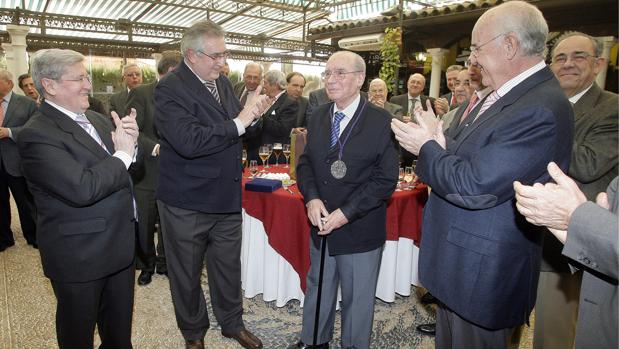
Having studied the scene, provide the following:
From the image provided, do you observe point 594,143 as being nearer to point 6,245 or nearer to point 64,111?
point 64,111

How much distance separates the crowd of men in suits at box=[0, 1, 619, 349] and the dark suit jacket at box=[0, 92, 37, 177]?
9.34 ft

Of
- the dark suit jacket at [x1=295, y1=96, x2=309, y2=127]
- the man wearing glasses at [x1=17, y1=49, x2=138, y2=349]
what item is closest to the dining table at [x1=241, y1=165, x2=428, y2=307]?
the man wearing glasses at [x1=17, y1=49, x2=138, y2=349]

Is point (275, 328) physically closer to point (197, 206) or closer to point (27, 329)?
point (197, 206)

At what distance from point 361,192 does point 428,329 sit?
1.38 m

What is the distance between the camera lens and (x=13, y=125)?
4.05m

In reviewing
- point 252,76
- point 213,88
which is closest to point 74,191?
point 213,88

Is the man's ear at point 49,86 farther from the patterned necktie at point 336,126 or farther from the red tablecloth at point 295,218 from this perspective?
the red tablecloth at point 295,218

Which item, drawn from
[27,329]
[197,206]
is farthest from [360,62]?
[27,329]

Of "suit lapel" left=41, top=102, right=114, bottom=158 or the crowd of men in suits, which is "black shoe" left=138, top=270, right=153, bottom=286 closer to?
the crowd of men in suits

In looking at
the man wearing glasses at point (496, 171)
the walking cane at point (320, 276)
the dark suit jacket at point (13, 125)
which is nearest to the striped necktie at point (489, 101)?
the man wearing glasses at point (496, 171)

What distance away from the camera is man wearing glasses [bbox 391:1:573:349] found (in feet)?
4.50

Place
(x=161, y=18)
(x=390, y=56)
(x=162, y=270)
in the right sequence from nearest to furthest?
(x=162, y=270) < (x=390, y=56) < (x=161, y=18)

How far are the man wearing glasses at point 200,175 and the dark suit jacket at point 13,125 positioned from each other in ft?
9.23

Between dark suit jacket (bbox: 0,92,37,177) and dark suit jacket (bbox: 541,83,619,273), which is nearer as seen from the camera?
dark suit jacket (bbox: 541,83,619,273)
